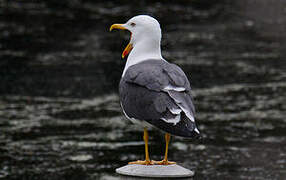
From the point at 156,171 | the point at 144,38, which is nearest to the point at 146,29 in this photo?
the point at 144,38

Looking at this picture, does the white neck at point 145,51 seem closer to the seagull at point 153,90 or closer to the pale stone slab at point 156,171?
the seagull at point 153,90

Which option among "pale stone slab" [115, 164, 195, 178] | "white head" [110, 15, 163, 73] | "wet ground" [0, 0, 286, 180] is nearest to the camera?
"pale stone slab" [115, 164, 195, 178]

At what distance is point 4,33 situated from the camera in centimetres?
2367

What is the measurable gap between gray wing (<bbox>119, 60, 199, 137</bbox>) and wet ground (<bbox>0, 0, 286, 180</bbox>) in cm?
644

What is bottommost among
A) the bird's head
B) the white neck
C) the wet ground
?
the wet ground

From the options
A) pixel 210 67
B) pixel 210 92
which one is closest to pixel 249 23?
pixel 210 67

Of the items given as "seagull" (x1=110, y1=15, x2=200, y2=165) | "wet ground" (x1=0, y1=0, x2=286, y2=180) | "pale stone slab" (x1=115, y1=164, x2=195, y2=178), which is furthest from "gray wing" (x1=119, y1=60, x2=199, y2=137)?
"wet ground" (x1=0, y1=0, x2=286, y2=180)

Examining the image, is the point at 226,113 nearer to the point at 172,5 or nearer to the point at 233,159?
the point at 233,159

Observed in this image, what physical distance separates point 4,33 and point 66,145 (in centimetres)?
1051

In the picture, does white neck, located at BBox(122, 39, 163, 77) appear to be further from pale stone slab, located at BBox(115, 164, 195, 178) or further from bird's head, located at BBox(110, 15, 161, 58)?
pale stone slab, located at BBox(115, 164, 195, 178)

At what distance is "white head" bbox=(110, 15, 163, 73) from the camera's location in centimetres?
573

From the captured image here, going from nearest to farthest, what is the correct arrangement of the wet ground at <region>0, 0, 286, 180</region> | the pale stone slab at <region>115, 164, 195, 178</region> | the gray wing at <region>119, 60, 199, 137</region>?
the gray wing at <region>119, 60, 199, 137</region> < the pale stone slab at <region>115, 164, 195, 178</region> < the wet ground at <region>0, 0, 286, 180</region>

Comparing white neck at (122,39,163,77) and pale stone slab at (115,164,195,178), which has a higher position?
white neck at (122,39,163,77)

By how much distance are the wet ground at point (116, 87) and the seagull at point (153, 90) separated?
20.8 ft
